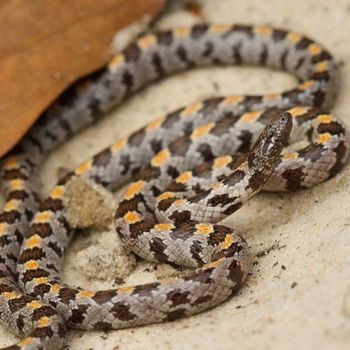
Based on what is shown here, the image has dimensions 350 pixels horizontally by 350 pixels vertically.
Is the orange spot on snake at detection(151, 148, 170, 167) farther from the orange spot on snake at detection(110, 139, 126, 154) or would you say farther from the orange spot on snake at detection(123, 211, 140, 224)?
the orange spot on snake at detection(123, 211, 140, 224)

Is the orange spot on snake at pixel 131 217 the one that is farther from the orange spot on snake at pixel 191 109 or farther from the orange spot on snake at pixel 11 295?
the orange spot on snake at pixel 191 109

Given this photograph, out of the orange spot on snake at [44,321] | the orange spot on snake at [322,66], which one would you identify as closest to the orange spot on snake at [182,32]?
the orange spot on snake at [322,66]

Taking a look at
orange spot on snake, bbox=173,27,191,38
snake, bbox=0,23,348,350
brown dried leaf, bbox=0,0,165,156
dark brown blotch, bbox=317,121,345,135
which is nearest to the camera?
snake, bbox=0,23,348,350

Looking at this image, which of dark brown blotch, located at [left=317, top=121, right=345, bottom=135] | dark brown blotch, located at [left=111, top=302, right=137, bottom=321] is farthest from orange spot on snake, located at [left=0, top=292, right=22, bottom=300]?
dark brown blotch, located at [left=317, top=121, right=345, bottom=135]

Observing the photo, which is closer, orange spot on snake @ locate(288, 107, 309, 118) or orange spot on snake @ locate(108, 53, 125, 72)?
orange spot on snake @ locate(288, 107, 309, 118)

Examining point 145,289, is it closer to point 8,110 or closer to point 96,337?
point 96,337

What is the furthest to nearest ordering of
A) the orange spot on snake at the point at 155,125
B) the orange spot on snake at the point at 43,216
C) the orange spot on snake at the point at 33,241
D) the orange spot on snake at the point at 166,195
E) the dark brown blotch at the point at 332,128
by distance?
the orange spot on snake at the point at 155,125 < the orange spot on snake at the point at 43,216 < the orange spot on snake at the point at 33,241 < the orange spot on snake at the point at 166,195 < the dark brown blotch at the point at 332,128

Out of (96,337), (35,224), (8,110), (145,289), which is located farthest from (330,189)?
(8,110)
